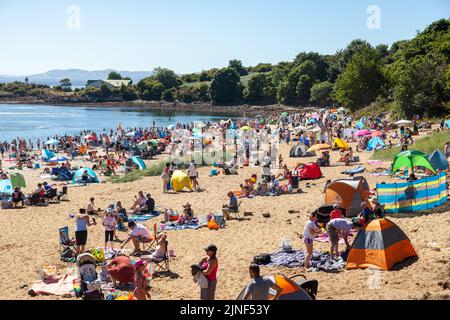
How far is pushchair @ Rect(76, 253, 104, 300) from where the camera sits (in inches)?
342

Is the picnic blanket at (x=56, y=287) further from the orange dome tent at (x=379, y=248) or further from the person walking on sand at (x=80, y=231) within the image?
the orange dome tent at (x=379, y=248)

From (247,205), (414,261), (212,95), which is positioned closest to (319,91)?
(212,95)

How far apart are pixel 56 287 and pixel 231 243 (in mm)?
4220

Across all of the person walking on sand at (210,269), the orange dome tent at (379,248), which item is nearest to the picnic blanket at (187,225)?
the orange dome tent at (379,248)

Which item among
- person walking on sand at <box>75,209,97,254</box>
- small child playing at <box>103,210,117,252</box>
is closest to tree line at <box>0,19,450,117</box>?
small child playing at <box>103,210,117,252</box>

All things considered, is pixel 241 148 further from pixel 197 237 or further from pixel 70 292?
pixel 70 292

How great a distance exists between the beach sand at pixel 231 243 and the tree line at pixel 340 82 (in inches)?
690

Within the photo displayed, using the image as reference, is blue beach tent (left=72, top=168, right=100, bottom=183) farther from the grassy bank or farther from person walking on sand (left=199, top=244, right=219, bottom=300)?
person walking on sand (left=199, top=244, right=219, bottom=300)

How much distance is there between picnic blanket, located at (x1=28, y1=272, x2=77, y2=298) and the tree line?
27707 millimetres

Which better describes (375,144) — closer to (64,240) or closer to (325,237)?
(325,237)

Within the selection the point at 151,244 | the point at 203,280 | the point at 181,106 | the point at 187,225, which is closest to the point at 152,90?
the point at 181,106

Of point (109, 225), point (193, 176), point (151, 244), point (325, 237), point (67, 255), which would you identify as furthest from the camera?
point (193, 176)

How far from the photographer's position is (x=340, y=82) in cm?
5406

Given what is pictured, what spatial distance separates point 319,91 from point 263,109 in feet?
40.5
